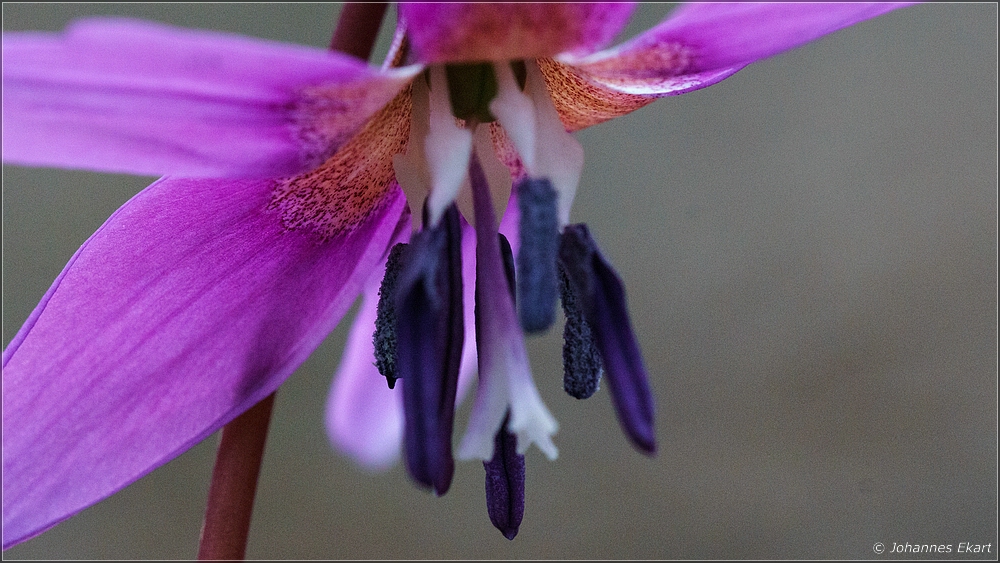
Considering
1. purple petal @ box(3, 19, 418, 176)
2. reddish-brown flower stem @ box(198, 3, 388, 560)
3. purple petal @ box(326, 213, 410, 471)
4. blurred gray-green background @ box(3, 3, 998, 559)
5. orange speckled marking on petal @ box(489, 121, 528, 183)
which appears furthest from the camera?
blurred gray-green background @ box(3, 3, 998, 559)

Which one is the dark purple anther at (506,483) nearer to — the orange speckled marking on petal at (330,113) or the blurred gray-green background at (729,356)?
the orange speckled marking on petal at (330,113)

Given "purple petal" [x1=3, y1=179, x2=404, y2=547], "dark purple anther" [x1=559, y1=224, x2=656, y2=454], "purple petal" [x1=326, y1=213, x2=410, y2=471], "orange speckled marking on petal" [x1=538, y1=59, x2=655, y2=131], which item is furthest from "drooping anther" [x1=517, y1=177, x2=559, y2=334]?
"purple petal" [x1=326, y1=213, x2=410, y2=471]

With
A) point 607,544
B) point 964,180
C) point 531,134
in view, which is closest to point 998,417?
point 964,180

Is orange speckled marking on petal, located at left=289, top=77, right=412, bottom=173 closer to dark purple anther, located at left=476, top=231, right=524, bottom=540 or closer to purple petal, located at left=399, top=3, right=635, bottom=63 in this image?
purple petal, located at left=399, top=3, right=635, bottom=63

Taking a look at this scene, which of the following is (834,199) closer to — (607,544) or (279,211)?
(607,544)

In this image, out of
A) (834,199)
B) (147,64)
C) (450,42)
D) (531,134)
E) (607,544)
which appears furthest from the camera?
(834,199)

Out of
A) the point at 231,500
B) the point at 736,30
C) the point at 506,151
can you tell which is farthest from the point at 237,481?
the point at 736,30

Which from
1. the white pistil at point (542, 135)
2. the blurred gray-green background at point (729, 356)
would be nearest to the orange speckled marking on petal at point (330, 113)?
the white pistil at point (542, 135)
